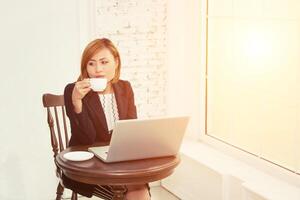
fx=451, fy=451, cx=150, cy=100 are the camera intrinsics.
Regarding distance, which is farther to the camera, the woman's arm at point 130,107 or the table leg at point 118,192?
the woman's arm at point 130,107

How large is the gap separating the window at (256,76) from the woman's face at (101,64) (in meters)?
1.05

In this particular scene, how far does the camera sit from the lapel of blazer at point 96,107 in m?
2.47

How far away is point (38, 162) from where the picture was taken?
3418 millimetres

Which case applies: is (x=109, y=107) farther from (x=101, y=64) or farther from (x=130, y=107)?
(x=101, y=64)

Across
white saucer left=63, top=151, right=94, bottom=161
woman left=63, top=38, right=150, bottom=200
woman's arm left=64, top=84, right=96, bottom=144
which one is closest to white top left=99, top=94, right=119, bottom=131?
woman left=63, top=38, right=150, bottom=200

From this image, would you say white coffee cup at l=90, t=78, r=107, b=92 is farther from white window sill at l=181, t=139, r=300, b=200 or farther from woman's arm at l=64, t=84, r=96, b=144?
white window sill at l=181, t=139, r=300, b=200

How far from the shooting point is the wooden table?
6.50 ft

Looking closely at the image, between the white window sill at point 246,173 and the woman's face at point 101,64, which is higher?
the woman's face at point 101,64

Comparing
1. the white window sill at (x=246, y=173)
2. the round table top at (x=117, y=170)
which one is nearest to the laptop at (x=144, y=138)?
the round table top at (x=117, y=170)

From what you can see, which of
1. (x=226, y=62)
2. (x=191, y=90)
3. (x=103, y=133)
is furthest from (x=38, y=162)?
(x=226, y=62)

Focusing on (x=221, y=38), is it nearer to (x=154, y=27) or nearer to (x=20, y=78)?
(x=154, y=27)

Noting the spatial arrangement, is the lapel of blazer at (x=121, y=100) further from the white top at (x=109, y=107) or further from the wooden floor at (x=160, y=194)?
the wooden floor at (x=160, y=194)

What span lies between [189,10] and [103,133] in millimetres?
1648

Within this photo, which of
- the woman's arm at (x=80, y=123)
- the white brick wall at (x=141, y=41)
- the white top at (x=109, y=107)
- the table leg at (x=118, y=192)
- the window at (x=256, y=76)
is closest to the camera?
the table leg at (x=118, y=192)
